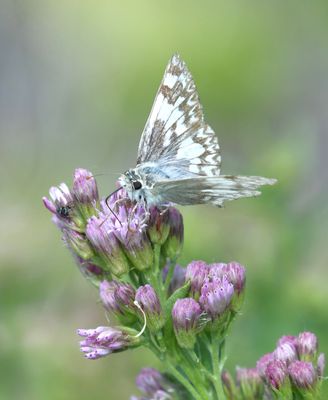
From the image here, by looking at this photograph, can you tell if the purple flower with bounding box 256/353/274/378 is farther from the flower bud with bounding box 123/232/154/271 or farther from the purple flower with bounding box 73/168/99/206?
the purple flower with bounding box 73/168/99/206

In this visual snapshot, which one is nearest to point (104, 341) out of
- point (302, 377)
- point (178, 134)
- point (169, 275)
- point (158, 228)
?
point (169, 275)

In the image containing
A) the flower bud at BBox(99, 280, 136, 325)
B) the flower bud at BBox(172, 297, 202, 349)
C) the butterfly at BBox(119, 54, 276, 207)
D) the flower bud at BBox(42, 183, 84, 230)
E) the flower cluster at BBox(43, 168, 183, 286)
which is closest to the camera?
the flower bud at BBox(172, 297, 202, 349)

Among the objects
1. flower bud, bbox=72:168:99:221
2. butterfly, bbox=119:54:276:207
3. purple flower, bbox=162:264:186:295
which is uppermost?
butterfly, bbox=119:54:276:207

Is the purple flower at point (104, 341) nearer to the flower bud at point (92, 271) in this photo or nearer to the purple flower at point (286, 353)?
the flower bud at point (92, 271)

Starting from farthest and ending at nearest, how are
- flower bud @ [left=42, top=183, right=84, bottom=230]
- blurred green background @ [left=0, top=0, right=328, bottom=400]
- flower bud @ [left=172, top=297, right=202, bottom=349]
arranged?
blurred green background @ [left=0, top=0, right=328, bottom=400], flower bud @ [left=42, top=183, right=84, bottom=230], flower bud @ [left=172, top=297, right=202, bottom=349]

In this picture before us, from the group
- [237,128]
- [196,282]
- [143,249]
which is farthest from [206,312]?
[237,128]

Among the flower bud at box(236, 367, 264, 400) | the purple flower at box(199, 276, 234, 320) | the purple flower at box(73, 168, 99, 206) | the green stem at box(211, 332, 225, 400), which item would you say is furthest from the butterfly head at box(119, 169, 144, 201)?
the flower bud at box(236, 367, 264, 400)
